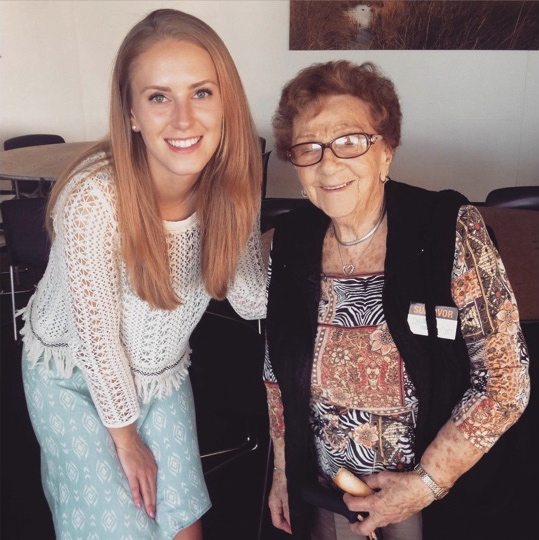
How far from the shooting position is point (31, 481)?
108 inches

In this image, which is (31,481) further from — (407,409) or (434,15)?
(434,15)

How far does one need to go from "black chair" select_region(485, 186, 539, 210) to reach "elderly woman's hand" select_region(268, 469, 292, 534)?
2292 millimetres

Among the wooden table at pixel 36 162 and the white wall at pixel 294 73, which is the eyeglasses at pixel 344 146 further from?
the white wall at pixel 294 73

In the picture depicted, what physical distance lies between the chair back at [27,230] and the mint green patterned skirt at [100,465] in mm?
1548

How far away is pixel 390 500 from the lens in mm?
1436

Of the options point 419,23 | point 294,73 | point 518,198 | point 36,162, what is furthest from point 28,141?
point 518,198

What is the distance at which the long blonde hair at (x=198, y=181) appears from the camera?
1505mm

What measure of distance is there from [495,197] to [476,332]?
231cm

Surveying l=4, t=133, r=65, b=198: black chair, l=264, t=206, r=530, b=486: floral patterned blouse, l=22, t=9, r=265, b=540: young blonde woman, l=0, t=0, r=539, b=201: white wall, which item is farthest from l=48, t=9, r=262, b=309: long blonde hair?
l=0, t=0, r=539, b=201: white wall

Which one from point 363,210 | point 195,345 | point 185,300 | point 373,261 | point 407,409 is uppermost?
point 363,210

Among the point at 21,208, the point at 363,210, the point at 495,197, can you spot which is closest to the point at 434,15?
the point at 495,197

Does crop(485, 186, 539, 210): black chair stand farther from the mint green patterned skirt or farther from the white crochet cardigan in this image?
the mint green patterned skirt

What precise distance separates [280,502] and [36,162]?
11.6 ft

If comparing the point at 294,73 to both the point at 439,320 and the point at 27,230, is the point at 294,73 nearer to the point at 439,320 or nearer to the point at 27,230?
the point at 27,230
